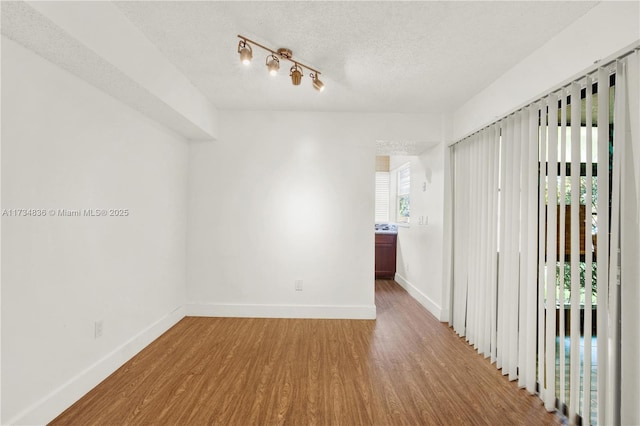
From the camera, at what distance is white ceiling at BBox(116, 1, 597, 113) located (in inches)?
72.3

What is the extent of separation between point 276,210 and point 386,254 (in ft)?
9.26

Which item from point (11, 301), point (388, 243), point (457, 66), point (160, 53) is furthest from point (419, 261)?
point (11, 301)

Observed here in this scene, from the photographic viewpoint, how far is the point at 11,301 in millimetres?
1640

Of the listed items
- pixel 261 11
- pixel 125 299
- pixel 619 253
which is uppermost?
pixel 261 11

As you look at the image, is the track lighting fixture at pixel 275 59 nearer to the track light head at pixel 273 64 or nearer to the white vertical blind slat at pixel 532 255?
the track light head at pixel 273 64

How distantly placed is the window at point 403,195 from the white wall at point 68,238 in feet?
13.9

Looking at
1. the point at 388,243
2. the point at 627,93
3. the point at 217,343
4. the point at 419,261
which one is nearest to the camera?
the point at 627,93

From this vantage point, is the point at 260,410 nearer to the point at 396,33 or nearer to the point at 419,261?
the point at 396,33

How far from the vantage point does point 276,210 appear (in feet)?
12.3

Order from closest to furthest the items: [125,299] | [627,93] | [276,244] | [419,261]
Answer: [627,93], [125,299], [276,244], [419,261]

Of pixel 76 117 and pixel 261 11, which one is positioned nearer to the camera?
pixel 261 11

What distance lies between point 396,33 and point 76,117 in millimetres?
A: 2250

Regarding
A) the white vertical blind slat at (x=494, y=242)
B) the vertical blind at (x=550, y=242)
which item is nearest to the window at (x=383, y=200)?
the vertical blind at (x=550, y=242)

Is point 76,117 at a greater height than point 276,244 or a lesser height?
greater
